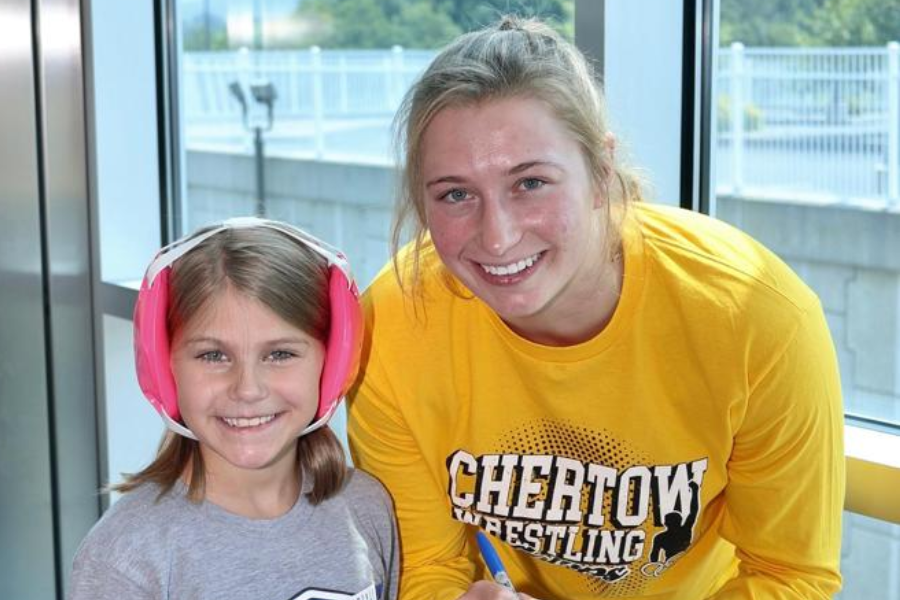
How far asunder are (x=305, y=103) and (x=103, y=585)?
156 centimetres

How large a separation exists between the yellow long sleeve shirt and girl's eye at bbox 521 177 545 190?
Answer: 0.17 m

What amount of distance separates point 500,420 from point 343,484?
8.4 inches

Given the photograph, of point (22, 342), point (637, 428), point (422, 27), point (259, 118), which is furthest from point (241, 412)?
point (259, 118)

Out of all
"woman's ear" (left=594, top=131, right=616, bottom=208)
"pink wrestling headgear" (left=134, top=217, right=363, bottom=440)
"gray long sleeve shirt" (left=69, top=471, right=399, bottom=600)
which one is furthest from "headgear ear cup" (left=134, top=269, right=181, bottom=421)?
"woman's ear" (left=594, top=131, right=616, bottom=208)

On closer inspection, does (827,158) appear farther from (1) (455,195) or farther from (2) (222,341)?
(2) (222,341)

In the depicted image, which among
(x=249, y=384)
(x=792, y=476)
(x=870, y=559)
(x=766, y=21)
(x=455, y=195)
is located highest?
(x=766, y=21)

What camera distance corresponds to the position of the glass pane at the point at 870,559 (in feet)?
6.17

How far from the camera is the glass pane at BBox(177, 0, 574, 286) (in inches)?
99.0

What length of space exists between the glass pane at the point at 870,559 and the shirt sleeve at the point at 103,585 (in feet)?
3.46

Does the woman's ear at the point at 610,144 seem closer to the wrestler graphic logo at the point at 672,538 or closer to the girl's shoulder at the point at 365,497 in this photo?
the wrestler graphic logo at the point at 672,538

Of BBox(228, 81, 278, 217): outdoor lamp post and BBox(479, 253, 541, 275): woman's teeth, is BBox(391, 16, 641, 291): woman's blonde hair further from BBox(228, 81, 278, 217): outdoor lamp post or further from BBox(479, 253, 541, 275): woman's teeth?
BBox(228, 81, 278, 217): outdoor lamp post

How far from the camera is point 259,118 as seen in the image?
292 centimetres

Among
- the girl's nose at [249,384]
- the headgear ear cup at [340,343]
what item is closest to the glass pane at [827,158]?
the headgear ear cup at [340,343]

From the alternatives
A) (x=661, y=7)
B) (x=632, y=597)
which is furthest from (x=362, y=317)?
(x=661, y=7)
